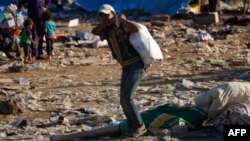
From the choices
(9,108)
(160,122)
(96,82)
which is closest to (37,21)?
(96,82)

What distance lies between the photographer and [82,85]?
1093 centimetres

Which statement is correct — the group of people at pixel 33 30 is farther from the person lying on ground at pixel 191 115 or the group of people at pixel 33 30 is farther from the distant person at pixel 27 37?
the person lying on ground at pixel 191 115

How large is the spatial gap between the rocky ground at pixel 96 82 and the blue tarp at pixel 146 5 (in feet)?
14.8

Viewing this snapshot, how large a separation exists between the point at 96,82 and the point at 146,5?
1152cm

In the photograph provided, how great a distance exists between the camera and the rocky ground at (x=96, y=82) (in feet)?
27.2

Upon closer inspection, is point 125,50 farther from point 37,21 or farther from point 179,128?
point 37,21

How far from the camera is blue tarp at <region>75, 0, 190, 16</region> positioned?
848 inches

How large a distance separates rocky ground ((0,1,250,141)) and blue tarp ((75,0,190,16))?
4500 millimetres

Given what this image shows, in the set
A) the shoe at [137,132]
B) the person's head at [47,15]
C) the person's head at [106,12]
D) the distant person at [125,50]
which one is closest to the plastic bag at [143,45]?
the distant person at [125,50]

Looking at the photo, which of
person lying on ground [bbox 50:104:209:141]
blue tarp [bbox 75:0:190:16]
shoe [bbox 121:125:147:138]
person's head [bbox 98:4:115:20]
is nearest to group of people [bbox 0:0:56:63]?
person lying on ground [bbox 50:104:209:141]

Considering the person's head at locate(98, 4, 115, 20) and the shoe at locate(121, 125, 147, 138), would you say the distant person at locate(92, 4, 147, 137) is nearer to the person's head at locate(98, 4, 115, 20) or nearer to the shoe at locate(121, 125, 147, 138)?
the person's head at locate(98, 4, 115, 20)

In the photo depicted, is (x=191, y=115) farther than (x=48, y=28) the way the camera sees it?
No

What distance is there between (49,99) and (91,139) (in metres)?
2.48

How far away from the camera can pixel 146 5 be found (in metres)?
22.3
